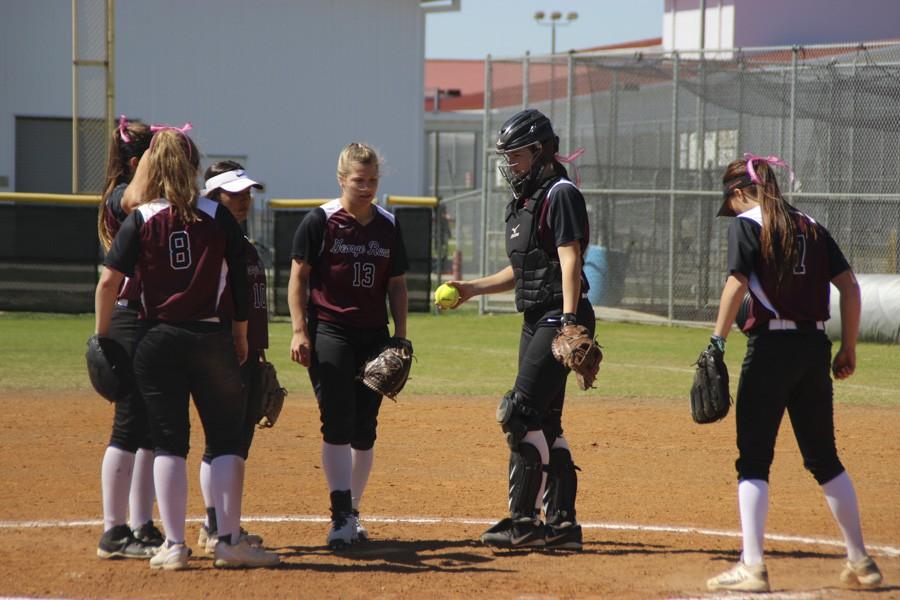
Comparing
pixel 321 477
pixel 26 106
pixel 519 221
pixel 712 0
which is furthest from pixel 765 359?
pixel 712 0

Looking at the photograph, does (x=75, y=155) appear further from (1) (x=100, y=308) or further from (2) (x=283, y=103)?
(1) (x=100, y=308)

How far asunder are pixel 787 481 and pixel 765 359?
294 cm

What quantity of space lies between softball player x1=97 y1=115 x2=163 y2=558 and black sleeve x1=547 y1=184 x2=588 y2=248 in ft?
6.39

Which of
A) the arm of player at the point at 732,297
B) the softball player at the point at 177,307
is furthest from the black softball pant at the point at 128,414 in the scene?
Result: the arm of player at the point at 732,297

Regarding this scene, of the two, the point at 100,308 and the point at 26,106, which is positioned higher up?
the point at 26,106

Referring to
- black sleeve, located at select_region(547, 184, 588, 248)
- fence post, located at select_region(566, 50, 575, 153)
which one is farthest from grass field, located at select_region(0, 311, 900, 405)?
black sleeve, located at select_region(547, 184, 588, 248)

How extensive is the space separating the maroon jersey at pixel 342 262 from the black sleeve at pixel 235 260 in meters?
0.63

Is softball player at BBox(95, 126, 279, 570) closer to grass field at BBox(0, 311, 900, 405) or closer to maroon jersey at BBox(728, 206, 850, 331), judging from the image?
maroon jersey at BBox(728, 206, 850, 331)

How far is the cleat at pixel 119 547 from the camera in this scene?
18.2 ft

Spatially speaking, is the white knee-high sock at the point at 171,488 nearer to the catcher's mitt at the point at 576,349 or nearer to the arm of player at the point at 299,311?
the arm of player at the point at 299,311

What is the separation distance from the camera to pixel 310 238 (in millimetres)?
6000

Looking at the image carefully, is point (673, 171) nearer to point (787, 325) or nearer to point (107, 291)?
point (787, 325)

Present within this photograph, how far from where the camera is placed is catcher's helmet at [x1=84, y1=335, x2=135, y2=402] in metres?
5.36

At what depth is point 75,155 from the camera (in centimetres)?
2084
